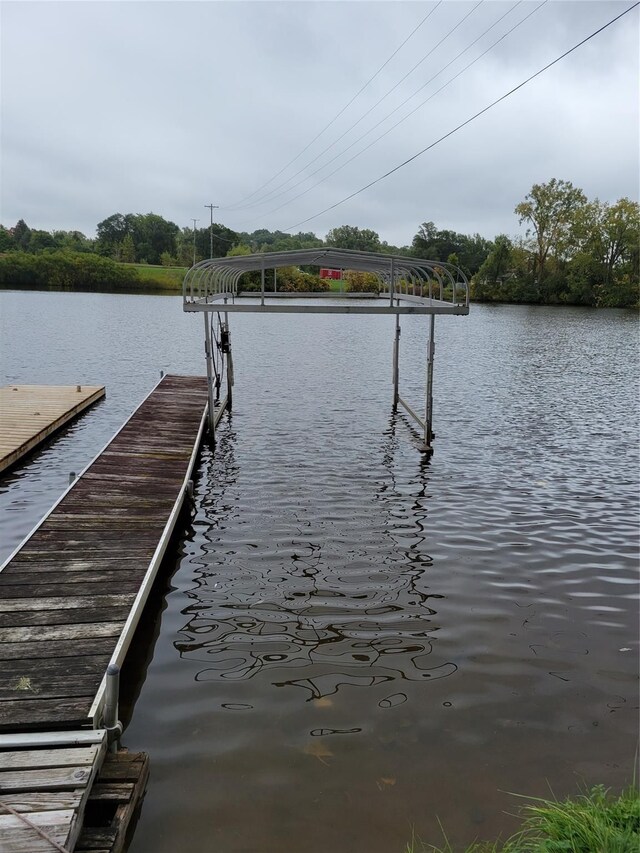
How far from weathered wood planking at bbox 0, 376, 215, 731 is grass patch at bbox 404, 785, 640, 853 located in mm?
2731

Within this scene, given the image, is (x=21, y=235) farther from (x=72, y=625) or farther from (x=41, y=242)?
(x=72, y=625)

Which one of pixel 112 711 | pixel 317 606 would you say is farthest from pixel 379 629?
pixel 112 711

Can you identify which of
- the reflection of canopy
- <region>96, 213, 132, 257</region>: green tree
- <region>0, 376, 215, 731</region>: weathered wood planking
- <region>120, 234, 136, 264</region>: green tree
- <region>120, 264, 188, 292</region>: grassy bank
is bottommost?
<region>0, 376, 215, 731</region>: weathered wood planking

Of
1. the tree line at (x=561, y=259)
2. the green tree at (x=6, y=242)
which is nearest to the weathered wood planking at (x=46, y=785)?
the tree line at (x=561, y=259)

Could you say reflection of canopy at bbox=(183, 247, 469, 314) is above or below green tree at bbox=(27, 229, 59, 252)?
below

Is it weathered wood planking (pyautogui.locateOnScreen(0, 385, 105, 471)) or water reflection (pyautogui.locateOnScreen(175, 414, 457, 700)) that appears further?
weathered wood planking (pyautogui.locateOnScreen(0, 385, 105, 471))

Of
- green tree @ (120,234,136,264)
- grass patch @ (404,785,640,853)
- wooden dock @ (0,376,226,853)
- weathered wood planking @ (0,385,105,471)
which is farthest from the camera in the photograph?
green tree @ (120,234,136,264)

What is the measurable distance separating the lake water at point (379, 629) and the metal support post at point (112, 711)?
401mm

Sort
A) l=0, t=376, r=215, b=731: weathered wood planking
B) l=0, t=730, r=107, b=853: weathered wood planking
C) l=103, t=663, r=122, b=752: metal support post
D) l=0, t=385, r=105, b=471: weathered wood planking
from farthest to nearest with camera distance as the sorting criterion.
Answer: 1. l=0, t=385, r=105, b=471: weathered wood planking
2. l=0, t=376, r=215, b=731: weathered wood planking
3. l=103, t=663, r=122, b=752: metal support post
4. l=0, t=730, r=107, b=853: weathered wood planking

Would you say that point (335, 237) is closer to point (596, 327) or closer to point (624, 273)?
point (624, 273)

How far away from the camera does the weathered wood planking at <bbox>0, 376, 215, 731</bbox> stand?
186 inches

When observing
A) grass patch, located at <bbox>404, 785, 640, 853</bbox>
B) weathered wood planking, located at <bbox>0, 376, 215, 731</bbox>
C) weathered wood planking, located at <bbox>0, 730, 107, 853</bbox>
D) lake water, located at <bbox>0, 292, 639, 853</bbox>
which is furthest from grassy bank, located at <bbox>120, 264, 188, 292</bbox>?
grass patch, located at <bbox>404, 785, 640, 853</bbox>

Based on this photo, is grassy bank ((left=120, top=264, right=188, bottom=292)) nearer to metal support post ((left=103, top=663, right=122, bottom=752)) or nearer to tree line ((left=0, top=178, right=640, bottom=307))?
tree line ((left=0, top=178, right=640, bottom=307))

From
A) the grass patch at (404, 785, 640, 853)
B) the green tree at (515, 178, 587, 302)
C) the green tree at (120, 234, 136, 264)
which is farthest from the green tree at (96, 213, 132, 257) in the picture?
the grass patch at (404, 785, 640, 853)
